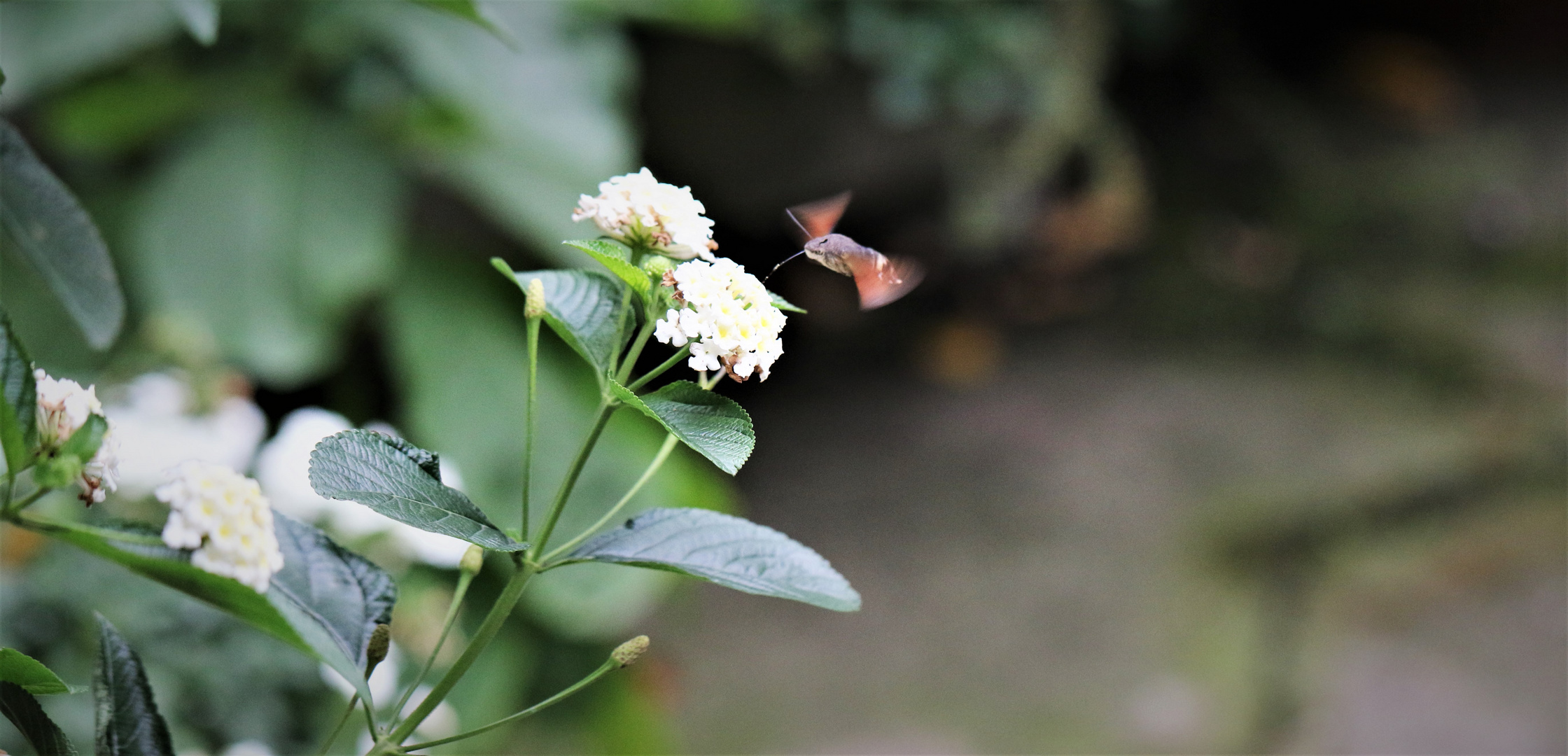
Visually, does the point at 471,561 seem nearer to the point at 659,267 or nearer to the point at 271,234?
the point at 659,267

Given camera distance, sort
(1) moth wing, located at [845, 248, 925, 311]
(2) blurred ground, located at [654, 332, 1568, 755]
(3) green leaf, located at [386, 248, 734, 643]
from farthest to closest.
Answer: (2) blurred ground, located at [654, 332, 1568, 755] → (3) green leaf, located at [386, 248, 734, 643] → (1) moth wing, located at [845, 248, 925, 311]

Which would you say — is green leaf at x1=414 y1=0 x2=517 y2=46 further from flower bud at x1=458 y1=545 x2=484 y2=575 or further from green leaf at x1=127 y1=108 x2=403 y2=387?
green leaf at x1=127 y1=108 x2=403 y2=387

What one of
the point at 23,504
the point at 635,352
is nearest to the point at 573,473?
the point at 635,352

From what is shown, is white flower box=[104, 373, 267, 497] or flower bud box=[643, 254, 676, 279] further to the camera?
white flower box=[104, 373, 267, 497]

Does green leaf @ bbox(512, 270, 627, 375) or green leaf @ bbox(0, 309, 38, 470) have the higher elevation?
green leaf @ bbox(512, 270, 627, 375)

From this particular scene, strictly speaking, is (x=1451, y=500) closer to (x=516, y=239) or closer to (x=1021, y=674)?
(x=1021, y=674)

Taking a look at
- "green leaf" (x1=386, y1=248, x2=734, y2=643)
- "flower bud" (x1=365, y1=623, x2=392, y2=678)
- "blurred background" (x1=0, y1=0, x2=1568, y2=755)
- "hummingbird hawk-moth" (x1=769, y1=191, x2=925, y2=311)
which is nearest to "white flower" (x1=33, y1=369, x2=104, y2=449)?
"flower bud" (x1=365, y1=623, x2=392, y2=678)
